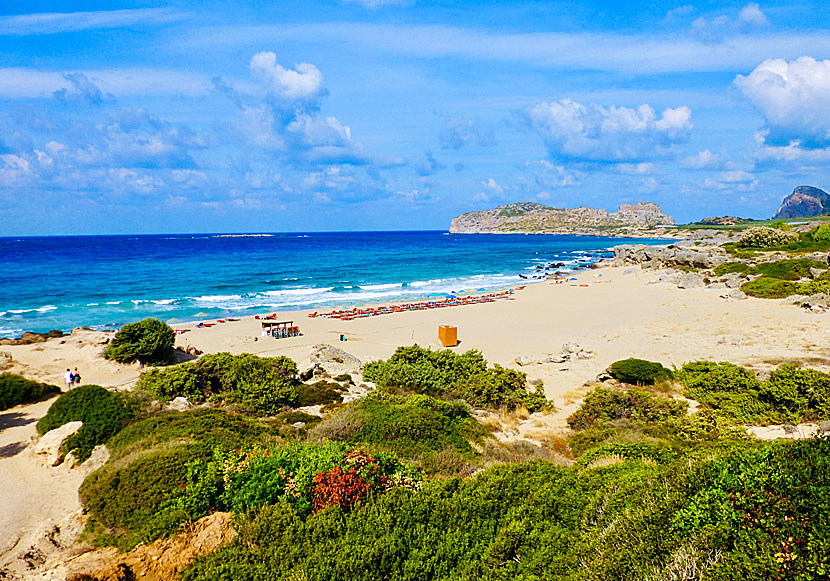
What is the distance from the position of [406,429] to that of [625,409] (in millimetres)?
5976

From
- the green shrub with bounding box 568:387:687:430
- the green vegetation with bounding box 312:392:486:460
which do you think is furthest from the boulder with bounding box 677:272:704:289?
the green vegetation with bounding box 312:392:486:460

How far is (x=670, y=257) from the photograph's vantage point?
5053 cm

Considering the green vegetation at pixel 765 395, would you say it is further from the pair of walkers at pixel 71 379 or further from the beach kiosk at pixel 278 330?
the pair of walkers at pixel 71 379

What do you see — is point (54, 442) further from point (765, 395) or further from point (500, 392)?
point (765, 395)

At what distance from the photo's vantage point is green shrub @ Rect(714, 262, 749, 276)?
125 feet

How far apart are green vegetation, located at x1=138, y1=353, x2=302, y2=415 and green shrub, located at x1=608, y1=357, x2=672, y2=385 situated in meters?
8.81

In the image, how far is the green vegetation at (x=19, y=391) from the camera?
12922mm

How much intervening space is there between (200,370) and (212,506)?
25.8 ft

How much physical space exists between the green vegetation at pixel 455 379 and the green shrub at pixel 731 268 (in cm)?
3334

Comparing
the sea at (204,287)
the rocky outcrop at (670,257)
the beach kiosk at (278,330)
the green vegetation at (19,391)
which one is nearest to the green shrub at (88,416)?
the green vegetation at (19,391)

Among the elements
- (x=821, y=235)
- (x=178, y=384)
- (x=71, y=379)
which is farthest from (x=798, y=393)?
(x=821, y=235)

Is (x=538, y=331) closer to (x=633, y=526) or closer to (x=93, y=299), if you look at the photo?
(x=633, y=526)

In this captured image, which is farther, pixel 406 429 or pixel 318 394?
pixel 318 394

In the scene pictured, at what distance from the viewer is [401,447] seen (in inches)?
325
